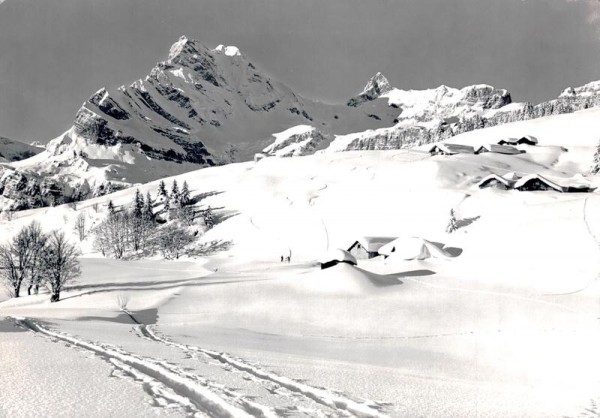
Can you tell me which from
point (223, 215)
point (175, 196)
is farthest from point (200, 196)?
point (223, 215)

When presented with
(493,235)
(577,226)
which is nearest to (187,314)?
(493,235)

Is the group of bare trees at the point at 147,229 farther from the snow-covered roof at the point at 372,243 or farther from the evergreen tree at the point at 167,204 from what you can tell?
the snow-covered roof at the point at 372,243

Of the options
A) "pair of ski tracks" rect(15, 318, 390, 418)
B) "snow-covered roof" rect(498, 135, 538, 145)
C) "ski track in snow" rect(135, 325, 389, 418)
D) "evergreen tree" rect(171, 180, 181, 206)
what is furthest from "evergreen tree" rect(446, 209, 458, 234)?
"evergreen tree" rect(171, 180, 181, 206)

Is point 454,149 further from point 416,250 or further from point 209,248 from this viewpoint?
point 416,250

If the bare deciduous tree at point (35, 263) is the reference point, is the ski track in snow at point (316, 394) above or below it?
below

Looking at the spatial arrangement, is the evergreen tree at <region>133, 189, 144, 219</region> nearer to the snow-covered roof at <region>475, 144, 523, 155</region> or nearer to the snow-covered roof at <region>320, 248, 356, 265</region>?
the snow-covered roof at <region>320, 248, 356, 265</region>

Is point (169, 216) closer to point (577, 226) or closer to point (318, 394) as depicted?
point (577, 226)

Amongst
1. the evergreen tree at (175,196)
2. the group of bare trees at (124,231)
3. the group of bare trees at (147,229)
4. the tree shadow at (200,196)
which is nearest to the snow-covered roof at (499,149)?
the tree shadow at (200,196)
